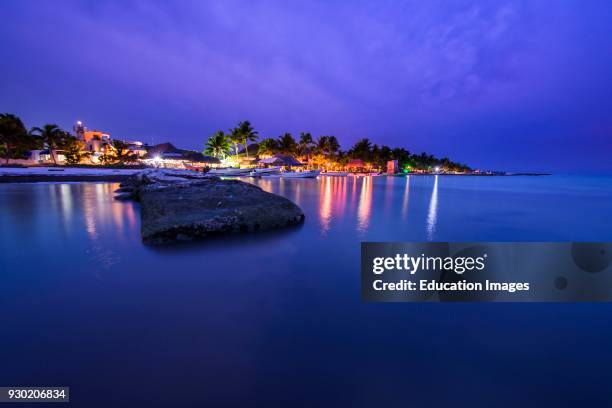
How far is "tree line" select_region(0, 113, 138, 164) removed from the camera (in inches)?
1484

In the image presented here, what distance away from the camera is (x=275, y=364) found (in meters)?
2.85

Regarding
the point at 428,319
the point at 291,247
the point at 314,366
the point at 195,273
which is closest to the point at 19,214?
the point at 195,273

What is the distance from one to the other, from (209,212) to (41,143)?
55.4 metres

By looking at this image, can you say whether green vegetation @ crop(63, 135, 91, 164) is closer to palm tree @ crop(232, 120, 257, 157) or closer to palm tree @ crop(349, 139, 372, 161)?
palm tree @ crop(232, 120, 257, 157)

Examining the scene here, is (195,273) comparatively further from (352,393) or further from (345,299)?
(352,393)

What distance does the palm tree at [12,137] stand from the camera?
36938 millimetres

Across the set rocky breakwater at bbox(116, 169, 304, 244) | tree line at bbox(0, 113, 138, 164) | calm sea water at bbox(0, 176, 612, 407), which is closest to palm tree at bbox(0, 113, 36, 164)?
tree line at bbox(0, 113, 138, 164)

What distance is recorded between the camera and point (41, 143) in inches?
1747

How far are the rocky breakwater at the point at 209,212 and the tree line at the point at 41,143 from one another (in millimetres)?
45409

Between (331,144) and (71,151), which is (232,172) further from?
(331,144)

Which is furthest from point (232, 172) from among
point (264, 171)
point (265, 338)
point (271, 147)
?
point (265, 338)

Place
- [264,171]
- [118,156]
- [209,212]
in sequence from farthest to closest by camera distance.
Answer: [118,156], [264,171], [209,212]

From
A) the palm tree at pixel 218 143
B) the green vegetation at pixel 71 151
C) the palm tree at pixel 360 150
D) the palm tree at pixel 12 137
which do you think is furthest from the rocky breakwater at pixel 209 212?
the palm tree at pixel 360 150

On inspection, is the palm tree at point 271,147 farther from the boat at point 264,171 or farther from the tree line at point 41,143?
the tree line at point 41,143
